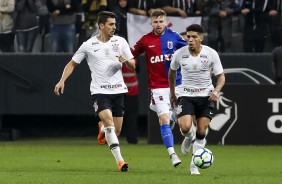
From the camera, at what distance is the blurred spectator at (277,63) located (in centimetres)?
2159

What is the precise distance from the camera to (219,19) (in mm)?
22016

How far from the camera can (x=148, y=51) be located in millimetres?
16562

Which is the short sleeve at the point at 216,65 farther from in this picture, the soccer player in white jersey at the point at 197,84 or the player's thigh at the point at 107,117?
the player's thigh at the point at 107,117

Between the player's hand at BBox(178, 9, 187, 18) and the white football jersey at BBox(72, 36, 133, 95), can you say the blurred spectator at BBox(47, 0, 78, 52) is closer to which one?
the player's hand at BBox(178, 9, 187, 18)

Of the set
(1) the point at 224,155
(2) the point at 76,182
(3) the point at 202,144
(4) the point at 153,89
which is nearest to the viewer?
(2) the point at 76,182

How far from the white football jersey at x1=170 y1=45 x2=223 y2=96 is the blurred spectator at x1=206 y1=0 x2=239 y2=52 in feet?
23.6

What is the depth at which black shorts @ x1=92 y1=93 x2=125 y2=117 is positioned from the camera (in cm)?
1520

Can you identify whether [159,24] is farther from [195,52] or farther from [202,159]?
[202,159]

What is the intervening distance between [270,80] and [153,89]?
23.2ft

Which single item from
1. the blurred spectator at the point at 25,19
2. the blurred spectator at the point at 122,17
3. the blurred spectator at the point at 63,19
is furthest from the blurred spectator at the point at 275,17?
the blurred spectator at the point at 25,19

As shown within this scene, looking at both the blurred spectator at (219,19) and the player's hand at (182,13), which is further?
the player's hand at (182,13)

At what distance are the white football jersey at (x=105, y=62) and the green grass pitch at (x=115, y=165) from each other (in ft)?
4.08

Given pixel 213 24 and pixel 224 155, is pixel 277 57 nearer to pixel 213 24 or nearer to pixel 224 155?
pixel 213 24

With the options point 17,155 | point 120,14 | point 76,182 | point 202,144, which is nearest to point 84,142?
point 120,14
